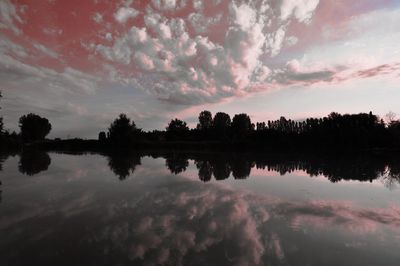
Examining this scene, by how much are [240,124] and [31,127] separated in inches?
4740

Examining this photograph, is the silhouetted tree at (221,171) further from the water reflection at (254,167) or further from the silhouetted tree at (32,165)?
the silhouetted tree at (32,165)

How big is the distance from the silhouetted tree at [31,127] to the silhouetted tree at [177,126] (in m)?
74.9

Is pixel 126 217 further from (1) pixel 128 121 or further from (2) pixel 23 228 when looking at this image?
(1) pixel 128 121

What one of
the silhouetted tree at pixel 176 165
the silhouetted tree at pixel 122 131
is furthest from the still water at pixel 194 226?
the silhouetted tree at pixel 122 131

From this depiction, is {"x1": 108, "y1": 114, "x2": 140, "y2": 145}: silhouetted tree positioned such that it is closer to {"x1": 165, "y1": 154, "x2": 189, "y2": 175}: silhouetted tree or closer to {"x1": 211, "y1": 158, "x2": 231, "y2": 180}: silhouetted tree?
{"x1": 165, "y1": 154, "x2": 189, "y2": 175}: silhouetted tree

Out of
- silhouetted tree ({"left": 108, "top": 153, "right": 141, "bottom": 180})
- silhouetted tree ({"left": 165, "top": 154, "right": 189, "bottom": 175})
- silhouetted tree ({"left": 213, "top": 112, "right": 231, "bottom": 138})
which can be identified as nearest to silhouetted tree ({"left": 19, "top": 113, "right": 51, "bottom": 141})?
silhouetted tree ({"left": 213, "top": 112, "right": 231, "bottom": 138})

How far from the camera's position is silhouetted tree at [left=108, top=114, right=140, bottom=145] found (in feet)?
323

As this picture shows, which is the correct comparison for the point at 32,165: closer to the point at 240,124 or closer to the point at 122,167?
the point at 122,167

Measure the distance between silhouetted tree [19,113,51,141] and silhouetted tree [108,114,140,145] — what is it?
228 ft

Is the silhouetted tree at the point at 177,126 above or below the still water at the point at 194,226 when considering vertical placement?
above

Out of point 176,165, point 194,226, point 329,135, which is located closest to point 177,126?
point 329,135

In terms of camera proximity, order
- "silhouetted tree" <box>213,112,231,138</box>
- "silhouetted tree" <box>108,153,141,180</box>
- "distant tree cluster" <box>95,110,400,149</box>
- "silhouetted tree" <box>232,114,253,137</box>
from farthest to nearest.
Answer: "silhouetted tree" <box>213,112,231,138</box> < "silhouetted tree" <box>232,114,253,137</box> < "distant tree cluster" <box>95,110,400,149</box> < "silhouetted tree" <box>108,153,141,180</box>

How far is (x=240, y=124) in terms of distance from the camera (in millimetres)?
143125

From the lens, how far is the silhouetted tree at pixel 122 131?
323ft
